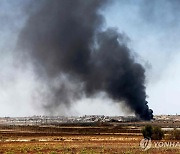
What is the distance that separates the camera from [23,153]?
46906mm

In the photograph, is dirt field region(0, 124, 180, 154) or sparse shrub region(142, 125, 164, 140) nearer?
dirt field region(0, 124, 180, 154)

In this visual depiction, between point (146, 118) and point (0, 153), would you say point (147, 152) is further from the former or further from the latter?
point (146, 118)

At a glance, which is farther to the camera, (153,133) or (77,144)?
(153,133)

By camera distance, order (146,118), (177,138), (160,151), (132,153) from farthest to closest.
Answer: (146,118) < (177,138) < (160,151) < (132,153)

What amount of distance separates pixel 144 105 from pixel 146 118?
277 inches

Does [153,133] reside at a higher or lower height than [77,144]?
higher

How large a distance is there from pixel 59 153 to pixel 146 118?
158 meters

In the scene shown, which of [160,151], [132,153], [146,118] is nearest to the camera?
[132,153]

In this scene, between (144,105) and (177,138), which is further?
(144,105)

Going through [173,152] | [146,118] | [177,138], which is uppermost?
[146,118]

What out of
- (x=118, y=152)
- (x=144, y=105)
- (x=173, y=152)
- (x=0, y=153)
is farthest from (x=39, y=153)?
(x=144, y=105)

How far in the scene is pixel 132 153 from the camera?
146 ft

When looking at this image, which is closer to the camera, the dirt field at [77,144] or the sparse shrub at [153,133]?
the dirt field at [77,144]

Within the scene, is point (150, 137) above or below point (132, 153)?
above
